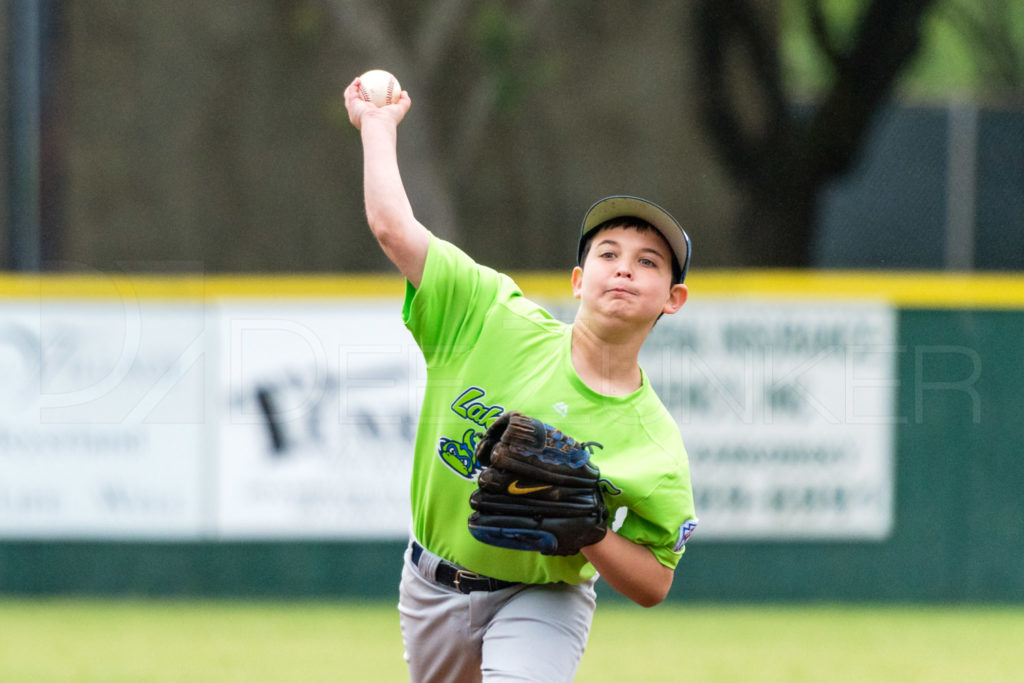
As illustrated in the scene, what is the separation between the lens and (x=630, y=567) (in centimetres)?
354

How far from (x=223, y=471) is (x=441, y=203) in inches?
147

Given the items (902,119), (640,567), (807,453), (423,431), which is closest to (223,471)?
(807,453)

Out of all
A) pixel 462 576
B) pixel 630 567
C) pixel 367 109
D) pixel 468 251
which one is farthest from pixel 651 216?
pixel 468 251

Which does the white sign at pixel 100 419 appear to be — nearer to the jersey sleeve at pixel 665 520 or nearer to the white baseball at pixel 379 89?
the white baseball at pixel 379 89

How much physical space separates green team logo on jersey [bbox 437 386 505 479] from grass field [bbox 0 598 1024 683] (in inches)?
111

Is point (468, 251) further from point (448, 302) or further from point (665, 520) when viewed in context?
point (665, 520)

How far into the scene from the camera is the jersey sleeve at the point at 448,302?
3.71 metres

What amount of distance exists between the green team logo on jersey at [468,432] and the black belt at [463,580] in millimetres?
272

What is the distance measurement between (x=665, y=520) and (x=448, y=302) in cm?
88

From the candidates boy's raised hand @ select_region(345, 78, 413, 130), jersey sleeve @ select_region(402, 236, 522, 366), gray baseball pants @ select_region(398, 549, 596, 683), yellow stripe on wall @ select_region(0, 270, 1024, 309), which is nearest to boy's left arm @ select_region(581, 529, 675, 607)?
gray baseball pants @ select_region(398, 549, 596, 683)

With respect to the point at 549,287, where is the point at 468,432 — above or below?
below

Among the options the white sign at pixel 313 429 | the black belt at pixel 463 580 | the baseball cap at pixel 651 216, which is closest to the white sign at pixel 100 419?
the white sign at pixel 313 429

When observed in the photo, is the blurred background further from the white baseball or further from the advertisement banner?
the white baseball

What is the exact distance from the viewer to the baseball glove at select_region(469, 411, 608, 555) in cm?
338
